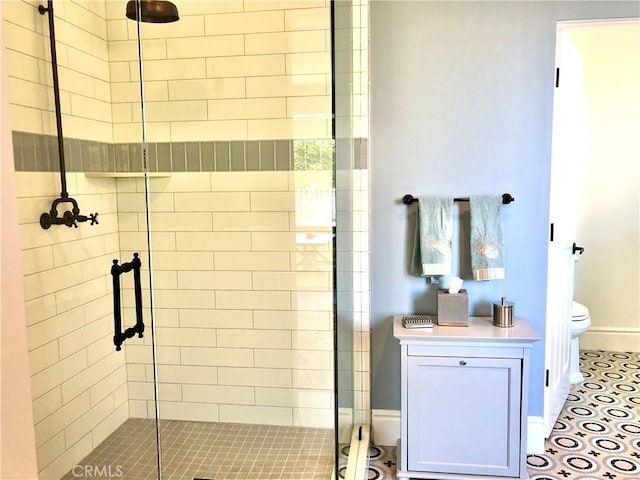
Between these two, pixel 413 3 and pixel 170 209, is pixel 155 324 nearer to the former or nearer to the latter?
pixel 170 209

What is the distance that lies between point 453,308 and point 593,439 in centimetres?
108

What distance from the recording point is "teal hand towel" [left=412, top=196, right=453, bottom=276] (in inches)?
100

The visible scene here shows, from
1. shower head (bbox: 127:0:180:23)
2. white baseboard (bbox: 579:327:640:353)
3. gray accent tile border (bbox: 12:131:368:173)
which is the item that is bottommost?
white baseboard (bbox: 579:327:640:353)

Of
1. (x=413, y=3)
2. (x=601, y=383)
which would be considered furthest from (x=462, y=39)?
(x=601, y=383)

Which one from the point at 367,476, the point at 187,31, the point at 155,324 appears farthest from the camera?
the point at 155,324

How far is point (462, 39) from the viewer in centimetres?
253

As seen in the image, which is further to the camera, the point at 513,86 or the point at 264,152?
the point at 264,152

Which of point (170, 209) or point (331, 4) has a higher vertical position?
point (331, 4)

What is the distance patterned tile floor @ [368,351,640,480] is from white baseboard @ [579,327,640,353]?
0.42 m

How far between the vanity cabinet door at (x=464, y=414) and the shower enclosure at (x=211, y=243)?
0.33 metres

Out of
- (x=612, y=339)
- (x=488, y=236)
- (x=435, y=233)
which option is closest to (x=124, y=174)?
(x=435, y=233)

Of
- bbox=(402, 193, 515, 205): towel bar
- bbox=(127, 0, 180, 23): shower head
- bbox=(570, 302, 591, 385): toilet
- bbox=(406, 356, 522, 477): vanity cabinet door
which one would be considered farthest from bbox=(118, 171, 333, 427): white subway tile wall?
bbox=(570, 302, 591, 385): toilet

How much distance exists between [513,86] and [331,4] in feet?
3.18

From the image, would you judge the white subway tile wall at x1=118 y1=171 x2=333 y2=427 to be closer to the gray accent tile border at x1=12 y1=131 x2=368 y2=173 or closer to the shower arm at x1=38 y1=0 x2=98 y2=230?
the gray accent tile border at x1=12 y1=131 x2=368 y2=173
